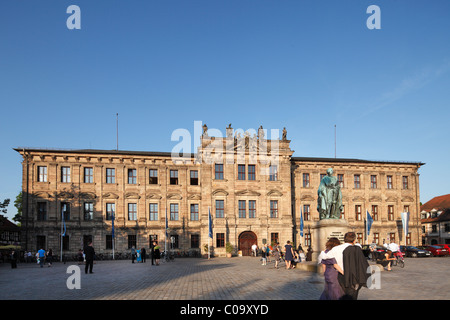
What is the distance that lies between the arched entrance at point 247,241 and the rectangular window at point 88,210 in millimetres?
17178

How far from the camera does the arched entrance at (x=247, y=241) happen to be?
154ft

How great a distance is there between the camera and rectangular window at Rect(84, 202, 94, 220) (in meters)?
45.4

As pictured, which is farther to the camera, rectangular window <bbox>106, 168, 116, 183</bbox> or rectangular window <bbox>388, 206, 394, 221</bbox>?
rectangular window <bbox>388, 206, 394, 221</bbox>

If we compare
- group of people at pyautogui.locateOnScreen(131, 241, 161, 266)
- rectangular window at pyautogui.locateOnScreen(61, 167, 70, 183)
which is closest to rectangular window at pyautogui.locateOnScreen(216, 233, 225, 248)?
group of people at pyautogui.locateOnScreen(131, 241, 161, 266)

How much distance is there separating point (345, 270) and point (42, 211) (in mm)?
43217

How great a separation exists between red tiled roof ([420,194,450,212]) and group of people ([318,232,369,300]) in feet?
219

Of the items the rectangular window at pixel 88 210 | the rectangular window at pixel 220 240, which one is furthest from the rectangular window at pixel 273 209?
the rectangular window at pixel 88 210

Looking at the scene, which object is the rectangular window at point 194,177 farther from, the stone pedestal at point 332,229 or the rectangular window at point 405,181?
the rectangular window at point 405,181

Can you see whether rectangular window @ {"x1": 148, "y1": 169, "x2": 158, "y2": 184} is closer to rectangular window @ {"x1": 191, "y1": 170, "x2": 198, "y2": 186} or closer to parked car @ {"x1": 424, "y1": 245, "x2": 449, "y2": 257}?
rectangular window @ {"x1": 191, "y1": 170, "x2": 198, "y2": 186}

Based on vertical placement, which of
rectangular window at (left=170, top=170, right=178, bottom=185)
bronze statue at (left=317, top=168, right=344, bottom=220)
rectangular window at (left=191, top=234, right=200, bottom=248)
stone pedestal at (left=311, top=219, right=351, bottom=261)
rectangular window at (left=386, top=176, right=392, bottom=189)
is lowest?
rectangular window at (left=191, top=234, right=200, bottom=248)

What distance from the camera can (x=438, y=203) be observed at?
230 ft

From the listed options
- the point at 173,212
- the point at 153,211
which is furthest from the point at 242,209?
the point at 153,211

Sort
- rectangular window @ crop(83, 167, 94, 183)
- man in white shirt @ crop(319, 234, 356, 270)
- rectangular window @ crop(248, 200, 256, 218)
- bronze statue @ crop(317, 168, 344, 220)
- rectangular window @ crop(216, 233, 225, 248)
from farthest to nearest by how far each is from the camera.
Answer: rectangular window @ crop(248, 200, 256, 218)
rectangular window @ crop(216, 233, 225, 248)
rectangular window @ crop(83, 167, 94, 183)
bronze statue @ crop(317, 168, 344, 220)
man in white shirt @ crop(319, 234, 356, 270)

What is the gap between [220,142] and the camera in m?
47.4
